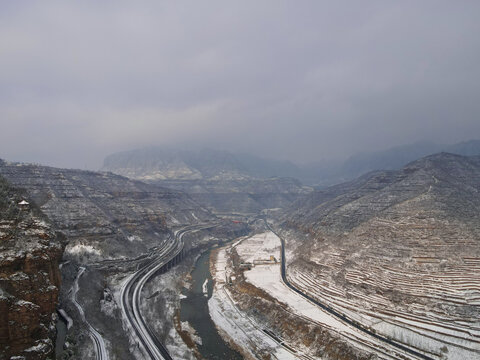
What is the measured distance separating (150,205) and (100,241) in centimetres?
6153

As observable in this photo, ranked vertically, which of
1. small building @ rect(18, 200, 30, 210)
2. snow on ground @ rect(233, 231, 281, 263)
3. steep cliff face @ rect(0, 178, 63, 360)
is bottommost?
snow on ground @ rect(233, 231, 281, 263)

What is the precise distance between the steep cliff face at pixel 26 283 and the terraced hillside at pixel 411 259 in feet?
189

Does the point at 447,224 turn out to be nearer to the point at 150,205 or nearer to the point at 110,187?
the point at 150,205

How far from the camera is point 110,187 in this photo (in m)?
153

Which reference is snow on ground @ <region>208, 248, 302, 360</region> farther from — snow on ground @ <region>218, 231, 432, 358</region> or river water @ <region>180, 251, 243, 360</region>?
river water @ <region>180, 251, 243, 360</region>

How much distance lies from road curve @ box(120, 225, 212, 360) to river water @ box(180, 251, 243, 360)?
9.34m

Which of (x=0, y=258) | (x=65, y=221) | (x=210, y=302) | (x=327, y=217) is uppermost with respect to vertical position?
(x=0, y=258)

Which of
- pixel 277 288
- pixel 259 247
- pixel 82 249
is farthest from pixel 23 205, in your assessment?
pixel 259 247

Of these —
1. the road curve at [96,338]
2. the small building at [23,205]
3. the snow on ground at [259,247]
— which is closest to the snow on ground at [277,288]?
the snow on ground at [259,247]

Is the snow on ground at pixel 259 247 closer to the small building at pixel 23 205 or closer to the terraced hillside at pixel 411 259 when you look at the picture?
the terraced hillside at pixel 411 259

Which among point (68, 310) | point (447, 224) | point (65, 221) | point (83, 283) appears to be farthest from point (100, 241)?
point (447, 224)

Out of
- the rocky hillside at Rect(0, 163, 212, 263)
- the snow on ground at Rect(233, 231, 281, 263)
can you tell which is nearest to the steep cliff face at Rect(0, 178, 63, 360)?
the rocky hillside at Rect(0, 163, 212, 263)

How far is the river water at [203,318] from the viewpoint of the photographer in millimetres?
53906

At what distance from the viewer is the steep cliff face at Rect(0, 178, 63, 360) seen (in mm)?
31859
